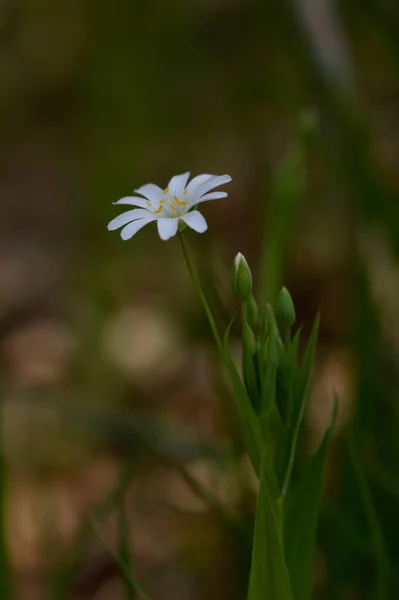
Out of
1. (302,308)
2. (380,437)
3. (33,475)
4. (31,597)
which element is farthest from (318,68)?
(31,597)

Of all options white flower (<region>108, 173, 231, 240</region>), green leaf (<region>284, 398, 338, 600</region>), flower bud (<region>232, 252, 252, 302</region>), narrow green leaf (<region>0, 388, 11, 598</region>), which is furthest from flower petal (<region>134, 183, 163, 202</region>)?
narrow green leaf (<region>0, 388, 11, 598</region>)

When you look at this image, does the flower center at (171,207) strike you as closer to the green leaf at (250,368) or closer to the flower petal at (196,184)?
the flower petal at (196,184)

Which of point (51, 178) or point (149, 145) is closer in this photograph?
point (149, 145)

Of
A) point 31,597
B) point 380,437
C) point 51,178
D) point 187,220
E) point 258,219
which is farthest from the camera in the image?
point 51,178

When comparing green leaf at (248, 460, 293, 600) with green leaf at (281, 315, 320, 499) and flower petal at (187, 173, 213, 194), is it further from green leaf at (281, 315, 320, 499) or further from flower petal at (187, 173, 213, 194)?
flower petal at (187, 173, 213, 194)

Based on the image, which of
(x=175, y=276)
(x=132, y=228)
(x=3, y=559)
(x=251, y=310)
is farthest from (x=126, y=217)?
(x=175, y=276)

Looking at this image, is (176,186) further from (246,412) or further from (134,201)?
(246,412)

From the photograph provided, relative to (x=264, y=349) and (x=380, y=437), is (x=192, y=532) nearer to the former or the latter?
(x=380, y=437)
